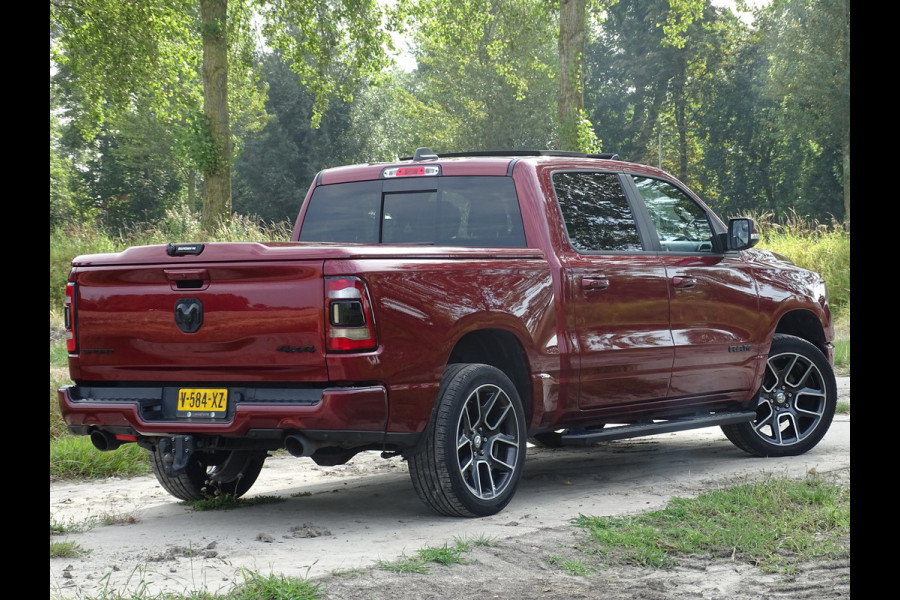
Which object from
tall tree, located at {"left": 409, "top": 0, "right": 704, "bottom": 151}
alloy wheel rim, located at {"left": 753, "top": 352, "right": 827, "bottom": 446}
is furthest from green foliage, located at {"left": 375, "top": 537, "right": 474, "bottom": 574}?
tall tree, located at {"left": 409, "top": 0, "right": 704, "bottom": 151}

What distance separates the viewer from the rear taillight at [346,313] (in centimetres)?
557

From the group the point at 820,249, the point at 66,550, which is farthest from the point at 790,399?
the point at 820,249

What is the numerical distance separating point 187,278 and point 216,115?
1552 centimetres

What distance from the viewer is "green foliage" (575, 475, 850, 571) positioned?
5344mm

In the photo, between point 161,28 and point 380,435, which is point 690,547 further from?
point 161,28

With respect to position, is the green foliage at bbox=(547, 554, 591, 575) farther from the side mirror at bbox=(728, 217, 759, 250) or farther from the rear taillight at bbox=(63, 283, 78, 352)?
the side mirror at bbox=(728, 217, 759, 250)

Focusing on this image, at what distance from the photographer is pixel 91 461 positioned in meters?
8.55

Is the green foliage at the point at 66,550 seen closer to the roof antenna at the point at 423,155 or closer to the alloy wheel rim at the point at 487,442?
the alloy wheel rim at the point at 487,442

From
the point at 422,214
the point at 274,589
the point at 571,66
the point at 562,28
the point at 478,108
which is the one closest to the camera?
the point at 274,589

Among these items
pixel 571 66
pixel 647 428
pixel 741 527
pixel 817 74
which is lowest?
pixel 741 527

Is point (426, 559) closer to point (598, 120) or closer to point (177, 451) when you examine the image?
point (177, 451)

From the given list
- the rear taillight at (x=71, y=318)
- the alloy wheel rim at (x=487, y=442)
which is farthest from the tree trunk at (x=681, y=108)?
the rear taillight at (x=71, y=318)

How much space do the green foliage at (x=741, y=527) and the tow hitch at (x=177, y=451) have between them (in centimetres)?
206

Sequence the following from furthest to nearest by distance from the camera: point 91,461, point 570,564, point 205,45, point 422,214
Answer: point 205,45 < point 91,461 < point 422,214 < point 570,564
